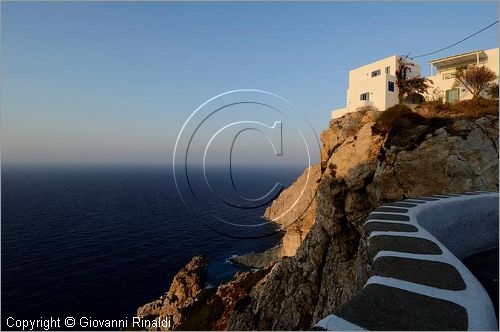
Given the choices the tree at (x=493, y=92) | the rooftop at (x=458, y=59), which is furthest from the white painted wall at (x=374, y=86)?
the tree at (x=493, y=92)

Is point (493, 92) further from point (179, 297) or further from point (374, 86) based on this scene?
point (179, 297)

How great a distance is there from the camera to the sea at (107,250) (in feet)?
139

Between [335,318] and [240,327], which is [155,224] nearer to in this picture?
[240,327]

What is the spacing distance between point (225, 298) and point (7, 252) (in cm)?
5723

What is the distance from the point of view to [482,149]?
2000 centimetres

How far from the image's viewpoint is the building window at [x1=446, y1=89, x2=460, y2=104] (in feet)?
104

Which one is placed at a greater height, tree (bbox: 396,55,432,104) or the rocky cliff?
tree (bbox: 396,55,432,104)

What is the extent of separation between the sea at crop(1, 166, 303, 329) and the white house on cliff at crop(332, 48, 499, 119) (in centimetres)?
2642

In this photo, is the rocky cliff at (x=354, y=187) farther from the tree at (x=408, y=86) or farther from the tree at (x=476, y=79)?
the tree at (x=476, y=79)

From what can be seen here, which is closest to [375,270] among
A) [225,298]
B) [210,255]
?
[225,298]

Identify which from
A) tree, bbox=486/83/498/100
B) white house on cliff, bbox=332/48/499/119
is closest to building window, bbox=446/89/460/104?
white house on cliff, bbox=332/48/499/119

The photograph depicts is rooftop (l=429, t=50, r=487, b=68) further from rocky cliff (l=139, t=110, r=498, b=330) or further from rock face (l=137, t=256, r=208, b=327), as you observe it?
rock face (l=137, t=256, r=208, b=327)

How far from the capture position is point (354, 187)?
84.6ft

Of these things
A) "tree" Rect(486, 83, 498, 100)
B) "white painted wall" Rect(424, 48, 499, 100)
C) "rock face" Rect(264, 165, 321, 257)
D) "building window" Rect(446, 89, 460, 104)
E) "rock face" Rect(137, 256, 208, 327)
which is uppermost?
"white painted wall" Rect(424, 48, 499, 100)
